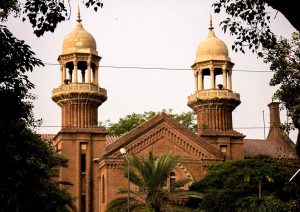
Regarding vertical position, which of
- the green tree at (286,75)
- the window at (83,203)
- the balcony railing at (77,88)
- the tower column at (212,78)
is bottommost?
the window at (83,203)

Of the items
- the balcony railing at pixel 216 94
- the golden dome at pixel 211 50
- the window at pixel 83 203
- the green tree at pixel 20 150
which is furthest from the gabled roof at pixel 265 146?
the green tree at pixel 20 150

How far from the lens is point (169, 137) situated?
5306 cm

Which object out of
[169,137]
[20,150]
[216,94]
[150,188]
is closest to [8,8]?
[20,150]

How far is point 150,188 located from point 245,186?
7060 millimetres

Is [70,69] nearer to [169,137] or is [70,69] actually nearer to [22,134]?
[169,137]

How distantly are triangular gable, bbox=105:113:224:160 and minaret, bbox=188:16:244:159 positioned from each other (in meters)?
5.50

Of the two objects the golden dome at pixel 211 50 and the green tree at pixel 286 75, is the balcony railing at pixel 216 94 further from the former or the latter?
the green tree at pixel 286 75

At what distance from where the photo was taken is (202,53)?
201 ft

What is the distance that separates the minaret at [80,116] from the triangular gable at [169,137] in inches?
150

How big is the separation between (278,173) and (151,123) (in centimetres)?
1092

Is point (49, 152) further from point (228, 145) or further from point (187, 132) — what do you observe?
point (228, 145)

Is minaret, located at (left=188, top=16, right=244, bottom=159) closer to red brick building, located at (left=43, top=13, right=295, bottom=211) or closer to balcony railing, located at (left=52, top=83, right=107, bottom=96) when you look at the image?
red brick building, located at (left=43, top=13, right=295, bottom=211)

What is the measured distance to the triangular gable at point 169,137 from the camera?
52.3 m

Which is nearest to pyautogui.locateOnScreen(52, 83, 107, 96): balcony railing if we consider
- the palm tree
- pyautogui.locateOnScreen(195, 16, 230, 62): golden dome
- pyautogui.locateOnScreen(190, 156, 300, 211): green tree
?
pyautogui.locateOnScreen(195, 16, 230, 62): golden dome
